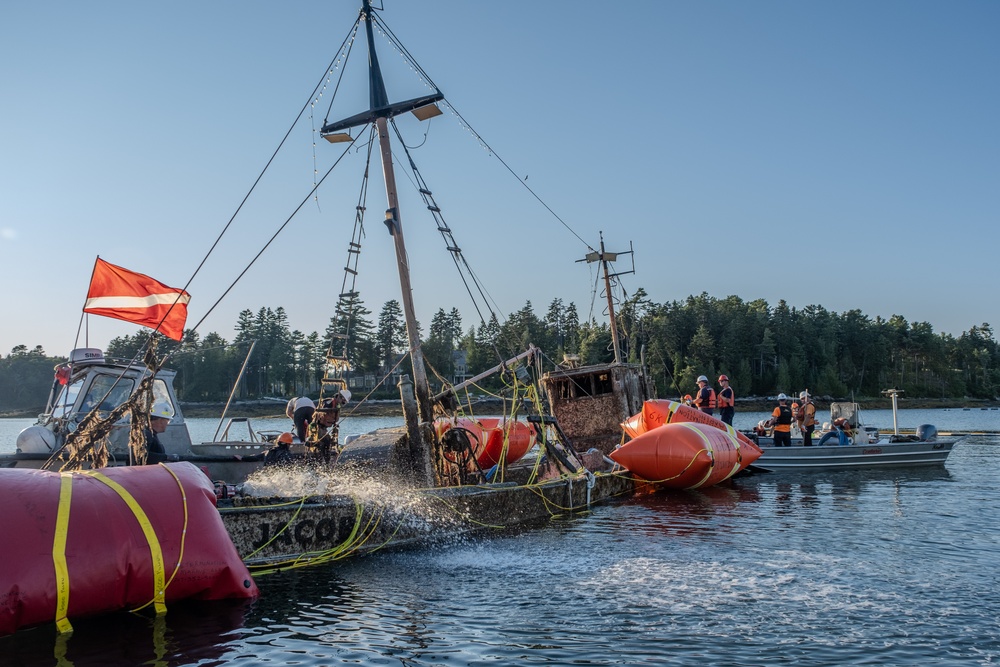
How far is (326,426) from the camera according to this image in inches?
609

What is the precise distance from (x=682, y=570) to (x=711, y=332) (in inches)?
4282

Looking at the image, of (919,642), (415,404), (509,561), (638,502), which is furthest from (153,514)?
(638,502)

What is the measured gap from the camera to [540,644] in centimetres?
677

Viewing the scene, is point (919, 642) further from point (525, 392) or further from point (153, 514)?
point (525, 392)

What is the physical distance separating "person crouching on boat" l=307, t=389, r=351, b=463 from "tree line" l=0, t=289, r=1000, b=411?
282ft

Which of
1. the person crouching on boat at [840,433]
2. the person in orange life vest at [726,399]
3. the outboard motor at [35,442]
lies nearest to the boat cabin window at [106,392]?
the outboard motor at [35,442]

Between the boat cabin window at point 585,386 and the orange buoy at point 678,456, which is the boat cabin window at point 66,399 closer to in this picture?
the orange buoy at point 678,456

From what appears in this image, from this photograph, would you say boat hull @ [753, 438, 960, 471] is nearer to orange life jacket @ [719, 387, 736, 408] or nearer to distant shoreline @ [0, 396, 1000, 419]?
orange life jacket @ [719, 387, 736, 408]

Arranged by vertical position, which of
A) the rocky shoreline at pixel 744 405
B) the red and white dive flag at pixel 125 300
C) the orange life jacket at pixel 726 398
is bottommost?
the rocky shoreline at pixel 744 405

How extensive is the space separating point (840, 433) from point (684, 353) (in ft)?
304

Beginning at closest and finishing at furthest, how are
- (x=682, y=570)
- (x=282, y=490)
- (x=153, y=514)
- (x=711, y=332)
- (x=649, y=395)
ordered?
1. (x=153, y=514)
2. (x=682, y=570)
3. (x=282, y=490)
4. (x=649, y=395)
5. (x=711, y=332)

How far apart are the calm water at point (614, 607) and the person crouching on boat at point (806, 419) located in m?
11.7

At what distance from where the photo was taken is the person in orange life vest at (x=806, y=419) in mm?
24484

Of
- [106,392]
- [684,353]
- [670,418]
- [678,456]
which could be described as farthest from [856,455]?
[684,353]
